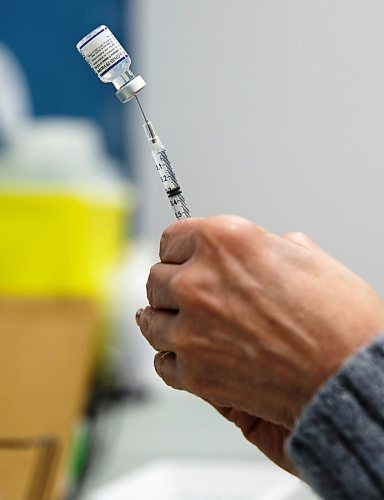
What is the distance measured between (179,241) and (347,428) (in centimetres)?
17

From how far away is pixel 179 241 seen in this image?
0.60m

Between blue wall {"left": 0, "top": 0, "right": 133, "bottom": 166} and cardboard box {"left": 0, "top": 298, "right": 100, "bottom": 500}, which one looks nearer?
cardboard box {"left": 0, "top": 298, "right": 100, "bottom": 500}

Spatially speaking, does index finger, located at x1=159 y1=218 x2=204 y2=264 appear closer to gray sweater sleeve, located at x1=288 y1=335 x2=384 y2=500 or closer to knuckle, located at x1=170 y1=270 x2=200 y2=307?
knuckle, located at x1=170 y1=270 x2=200 y2=307

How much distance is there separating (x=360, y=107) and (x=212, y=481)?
907mm

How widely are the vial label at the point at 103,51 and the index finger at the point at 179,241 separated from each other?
13 cm

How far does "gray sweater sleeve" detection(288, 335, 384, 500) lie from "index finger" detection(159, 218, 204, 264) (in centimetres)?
14

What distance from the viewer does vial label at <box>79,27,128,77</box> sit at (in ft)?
2.07

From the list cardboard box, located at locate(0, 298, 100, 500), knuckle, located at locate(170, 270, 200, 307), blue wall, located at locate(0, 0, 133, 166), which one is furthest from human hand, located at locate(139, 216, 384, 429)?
blue wall, located at locate(0, 0, 133, 166)

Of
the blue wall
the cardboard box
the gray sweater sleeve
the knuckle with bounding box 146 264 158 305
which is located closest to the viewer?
the gray sweater sleeve

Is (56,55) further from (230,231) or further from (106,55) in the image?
(230,231)

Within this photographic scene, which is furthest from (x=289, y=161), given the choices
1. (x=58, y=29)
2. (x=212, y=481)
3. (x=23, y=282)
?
(x=212, y=481)

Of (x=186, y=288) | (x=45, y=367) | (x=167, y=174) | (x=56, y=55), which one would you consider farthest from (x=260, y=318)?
(x=56, y=55)

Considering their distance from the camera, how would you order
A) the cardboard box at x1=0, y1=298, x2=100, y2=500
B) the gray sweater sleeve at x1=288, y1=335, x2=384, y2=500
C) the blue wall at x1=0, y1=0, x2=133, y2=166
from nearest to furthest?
the gray sweater sleeve at x1=288, y1=335, x2=384, y2=500 → the cardboard box at x1=0, y1=298, x2=100, y2=500 → the blue wall at x1=0, y1=0, x2=133, y2=166

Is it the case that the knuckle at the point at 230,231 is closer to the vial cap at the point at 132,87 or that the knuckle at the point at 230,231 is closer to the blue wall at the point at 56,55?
the vial cap at the point at 132,87
